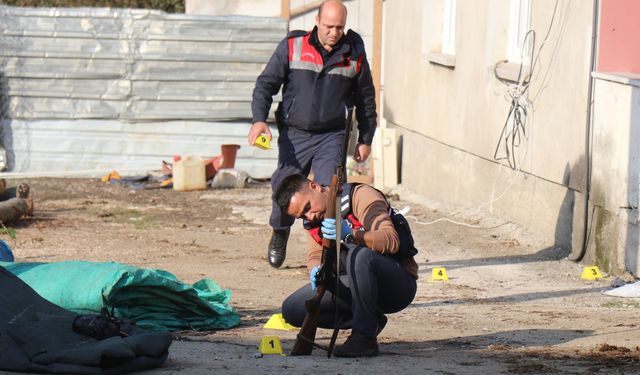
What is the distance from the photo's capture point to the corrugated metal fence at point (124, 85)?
15.7m

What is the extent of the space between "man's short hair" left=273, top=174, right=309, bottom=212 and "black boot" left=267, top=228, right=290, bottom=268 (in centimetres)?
329

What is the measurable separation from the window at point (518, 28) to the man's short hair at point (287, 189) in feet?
18.5

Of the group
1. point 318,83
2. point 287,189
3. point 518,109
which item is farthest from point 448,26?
point 287,189

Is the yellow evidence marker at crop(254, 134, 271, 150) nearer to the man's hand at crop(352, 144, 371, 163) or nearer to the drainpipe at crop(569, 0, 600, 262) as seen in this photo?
the man's hand at crop(352, 144, 371, 163)

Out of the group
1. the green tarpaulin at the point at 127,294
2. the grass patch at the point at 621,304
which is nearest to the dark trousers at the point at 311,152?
the green tarpaulin at the point at 127,294

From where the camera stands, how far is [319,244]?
6008 millimetres

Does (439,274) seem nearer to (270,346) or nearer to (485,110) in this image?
(485,110)

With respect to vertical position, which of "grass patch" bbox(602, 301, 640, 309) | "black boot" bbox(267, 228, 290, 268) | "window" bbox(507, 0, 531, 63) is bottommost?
"grass patch" bbox(602, 301, 640, 309)

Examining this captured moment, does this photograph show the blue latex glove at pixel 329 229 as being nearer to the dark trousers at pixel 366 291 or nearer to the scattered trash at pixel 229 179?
the dark trousers at pixel 366 291

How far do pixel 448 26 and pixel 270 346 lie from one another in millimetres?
8233

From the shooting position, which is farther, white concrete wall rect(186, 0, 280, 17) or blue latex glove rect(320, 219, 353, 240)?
white concrete wall rect(186, 0, 280, 17)

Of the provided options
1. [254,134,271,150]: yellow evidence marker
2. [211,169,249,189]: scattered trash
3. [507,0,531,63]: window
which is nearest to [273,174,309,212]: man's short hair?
[254,134,271,150]: yellow evidence marker

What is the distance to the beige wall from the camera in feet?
31.5

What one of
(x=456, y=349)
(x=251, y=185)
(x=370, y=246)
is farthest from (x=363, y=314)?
(x=251, y=185)
